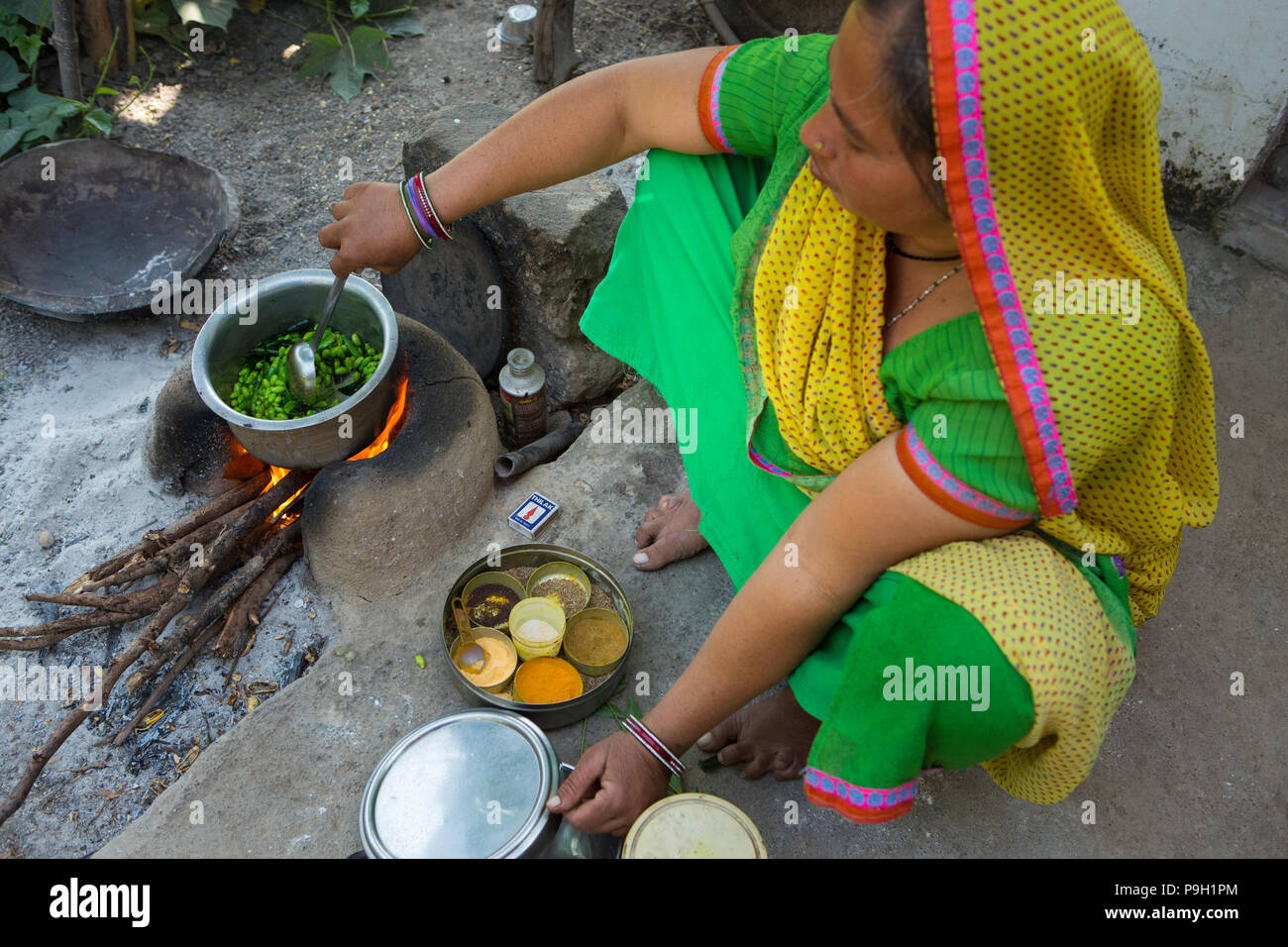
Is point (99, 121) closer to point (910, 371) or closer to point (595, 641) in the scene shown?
point (595, 641)

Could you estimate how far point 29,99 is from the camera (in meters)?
3.66

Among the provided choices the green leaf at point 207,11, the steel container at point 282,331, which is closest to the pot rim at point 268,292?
the steel container at point 282,331

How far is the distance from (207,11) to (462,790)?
12.4ft

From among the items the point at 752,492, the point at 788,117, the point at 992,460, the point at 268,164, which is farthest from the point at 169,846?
the point at 268,164

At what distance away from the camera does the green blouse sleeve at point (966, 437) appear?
1393 mm

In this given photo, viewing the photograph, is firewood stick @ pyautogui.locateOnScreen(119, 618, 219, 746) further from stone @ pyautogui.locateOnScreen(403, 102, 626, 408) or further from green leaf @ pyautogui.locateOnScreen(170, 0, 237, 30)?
green leaf @ pyautogui.locateOnScreen(170, 0, 237, 30)

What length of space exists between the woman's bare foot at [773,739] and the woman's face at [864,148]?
109 cm

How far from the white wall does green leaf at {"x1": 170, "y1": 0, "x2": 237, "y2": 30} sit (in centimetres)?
361

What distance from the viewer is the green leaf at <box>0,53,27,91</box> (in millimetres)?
3641

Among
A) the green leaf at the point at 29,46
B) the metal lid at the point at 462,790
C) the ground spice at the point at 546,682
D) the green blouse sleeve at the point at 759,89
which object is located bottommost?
the ground spice at the point at 546,682

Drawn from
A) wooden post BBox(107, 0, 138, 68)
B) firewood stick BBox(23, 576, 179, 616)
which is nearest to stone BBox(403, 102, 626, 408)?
firewood stick BBox(23, 576, 179, 616)

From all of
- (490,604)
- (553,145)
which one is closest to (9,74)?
(553,145)

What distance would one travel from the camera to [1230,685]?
2.31m

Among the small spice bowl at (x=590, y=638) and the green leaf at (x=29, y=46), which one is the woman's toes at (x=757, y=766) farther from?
the green leaf at (x=29, y=46)
